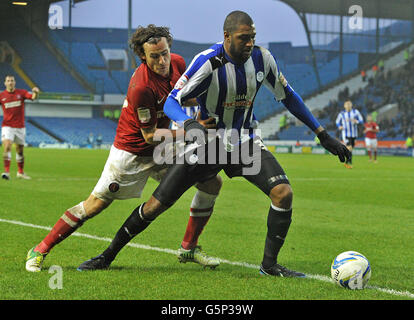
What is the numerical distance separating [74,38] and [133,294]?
203 ft

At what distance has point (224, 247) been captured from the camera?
21.0ft

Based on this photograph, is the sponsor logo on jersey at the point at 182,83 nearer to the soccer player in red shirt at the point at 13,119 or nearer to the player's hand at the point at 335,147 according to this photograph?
the player's hand at the point at 335,147

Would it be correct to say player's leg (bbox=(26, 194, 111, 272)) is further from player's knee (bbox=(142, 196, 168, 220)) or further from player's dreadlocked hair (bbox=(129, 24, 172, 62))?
player's dreadlocked hair (bbox=(129, 24, 172, 62))

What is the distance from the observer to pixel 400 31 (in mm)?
49094

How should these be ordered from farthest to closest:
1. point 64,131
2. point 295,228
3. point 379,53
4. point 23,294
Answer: point 64,131 → point 379,53 → point 295,228 → point 23,294

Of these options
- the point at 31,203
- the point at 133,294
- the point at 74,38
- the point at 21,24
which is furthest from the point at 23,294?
the point at 74,38

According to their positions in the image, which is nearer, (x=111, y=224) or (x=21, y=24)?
(x=111, y=224)

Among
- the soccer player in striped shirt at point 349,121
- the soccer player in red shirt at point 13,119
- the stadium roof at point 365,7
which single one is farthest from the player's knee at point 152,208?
the stadium roof at point 365,7

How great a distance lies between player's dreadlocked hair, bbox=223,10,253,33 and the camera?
15.4 ft

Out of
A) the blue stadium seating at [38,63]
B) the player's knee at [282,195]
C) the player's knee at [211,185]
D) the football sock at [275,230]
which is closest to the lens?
the player's knee at [282,195]

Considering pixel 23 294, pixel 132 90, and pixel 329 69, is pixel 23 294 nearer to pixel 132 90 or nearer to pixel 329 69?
pixel 132 90

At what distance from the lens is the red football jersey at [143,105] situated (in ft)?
16.3

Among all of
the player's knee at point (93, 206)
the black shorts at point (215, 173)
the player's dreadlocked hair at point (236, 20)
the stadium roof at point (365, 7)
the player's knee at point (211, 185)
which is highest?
the stadium roof at point (365, 7)

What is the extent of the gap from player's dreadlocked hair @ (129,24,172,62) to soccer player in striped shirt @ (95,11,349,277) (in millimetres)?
391
